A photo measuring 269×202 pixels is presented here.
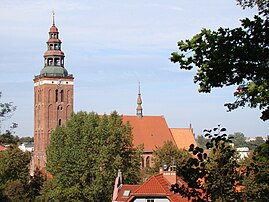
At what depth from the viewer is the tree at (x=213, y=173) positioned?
11.3 metres

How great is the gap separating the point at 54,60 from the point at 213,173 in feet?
268

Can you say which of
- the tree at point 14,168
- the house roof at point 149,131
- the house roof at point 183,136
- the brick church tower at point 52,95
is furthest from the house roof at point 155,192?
the brick church tower at point 52,95

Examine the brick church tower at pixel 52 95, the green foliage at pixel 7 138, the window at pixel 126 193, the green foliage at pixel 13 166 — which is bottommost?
the window at pixel 126 193

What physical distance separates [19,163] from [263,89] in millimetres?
64268

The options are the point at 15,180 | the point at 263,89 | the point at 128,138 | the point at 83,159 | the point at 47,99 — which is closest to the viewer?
the point at 263,89

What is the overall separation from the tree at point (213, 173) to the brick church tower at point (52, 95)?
7908cm

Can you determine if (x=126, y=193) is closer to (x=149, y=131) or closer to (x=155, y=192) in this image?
(x=155, y=192)

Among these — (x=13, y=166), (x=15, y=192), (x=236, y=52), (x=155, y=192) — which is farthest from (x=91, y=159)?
(x=236, y=52)

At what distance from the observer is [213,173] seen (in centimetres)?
1292

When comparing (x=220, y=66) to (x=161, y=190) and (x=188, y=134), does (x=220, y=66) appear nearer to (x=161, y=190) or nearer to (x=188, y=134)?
(x=161, y=190)

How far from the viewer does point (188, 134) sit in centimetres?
9369

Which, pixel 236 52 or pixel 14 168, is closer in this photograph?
pixel 236 52

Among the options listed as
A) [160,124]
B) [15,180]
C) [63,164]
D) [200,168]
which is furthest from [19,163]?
[200,168]

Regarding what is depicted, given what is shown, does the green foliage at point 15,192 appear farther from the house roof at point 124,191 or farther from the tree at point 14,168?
the house roof at point 124,191
